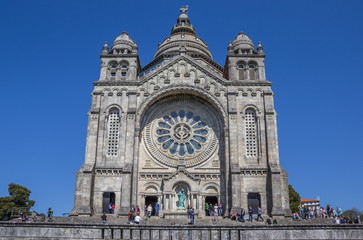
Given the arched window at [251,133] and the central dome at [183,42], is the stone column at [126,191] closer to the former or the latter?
the arched window at [251,133]

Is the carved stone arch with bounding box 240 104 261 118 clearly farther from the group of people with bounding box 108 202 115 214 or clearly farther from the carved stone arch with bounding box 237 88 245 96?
the group of people with bounding box 108 202 115 214

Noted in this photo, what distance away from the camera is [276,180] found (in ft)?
109

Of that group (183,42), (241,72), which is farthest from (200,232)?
(183,42)

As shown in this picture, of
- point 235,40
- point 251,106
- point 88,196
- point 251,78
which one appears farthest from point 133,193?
point 235,40

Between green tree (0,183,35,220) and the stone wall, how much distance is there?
78.1 ft

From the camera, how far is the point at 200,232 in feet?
74.9

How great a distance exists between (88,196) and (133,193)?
4.07 meters

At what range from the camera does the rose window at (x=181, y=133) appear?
124ft

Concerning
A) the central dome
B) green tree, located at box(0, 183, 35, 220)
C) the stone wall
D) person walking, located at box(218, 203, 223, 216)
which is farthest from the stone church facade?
green tree, located at box(0, 183, 35, 220)

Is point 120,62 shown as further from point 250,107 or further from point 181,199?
point 181,199

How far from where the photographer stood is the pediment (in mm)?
38156

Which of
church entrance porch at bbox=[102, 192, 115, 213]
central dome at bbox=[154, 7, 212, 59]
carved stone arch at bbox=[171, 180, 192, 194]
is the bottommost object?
church entrance porch at bbox=[102, 192, 115, 213]

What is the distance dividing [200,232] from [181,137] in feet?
53.0

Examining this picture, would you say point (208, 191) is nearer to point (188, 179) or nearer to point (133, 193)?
point (188, 179)
